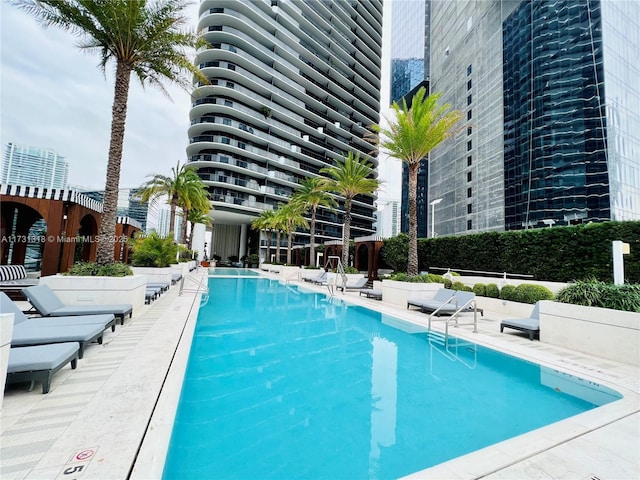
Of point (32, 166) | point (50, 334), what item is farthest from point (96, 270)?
point (32, 166)

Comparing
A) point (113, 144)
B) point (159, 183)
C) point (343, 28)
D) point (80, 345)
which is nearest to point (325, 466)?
point (80, 345)

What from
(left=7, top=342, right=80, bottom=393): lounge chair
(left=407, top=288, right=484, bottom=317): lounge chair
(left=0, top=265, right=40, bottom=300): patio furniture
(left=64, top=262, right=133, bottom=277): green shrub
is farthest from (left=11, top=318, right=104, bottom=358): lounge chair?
(left=407, top=288, right=484, bottom=317): lounge chair

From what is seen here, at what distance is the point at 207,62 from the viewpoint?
155 feet

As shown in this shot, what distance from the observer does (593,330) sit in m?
6.05

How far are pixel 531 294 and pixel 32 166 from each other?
48754 mm

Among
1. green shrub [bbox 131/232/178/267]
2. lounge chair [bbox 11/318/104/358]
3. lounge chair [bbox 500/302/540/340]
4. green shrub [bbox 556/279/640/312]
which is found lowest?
lounge chair [bbox 500/302/540/340]

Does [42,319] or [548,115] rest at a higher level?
[548,115]

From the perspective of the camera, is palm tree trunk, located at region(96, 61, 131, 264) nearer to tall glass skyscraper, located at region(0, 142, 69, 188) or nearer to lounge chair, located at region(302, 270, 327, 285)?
lounge chair, located at region(302, 270, 327, 285)

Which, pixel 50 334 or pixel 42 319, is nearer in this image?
pixel 50 334

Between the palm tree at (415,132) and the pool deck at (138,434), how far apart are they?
28.8ft

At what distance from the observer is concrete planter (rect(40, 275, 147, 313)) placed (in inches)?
274

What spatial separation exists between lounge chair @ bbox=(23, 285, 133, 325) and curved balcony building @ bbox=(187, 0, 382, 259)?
3731cm

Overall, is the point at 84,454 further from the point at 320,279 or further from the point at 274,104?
the point at 274,104

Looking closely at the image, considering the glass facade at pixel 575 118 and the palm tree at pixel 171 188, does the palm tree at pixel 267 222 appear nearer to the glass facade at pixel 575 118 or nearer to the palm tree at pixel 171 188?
the palm tree at pixel 171 188
